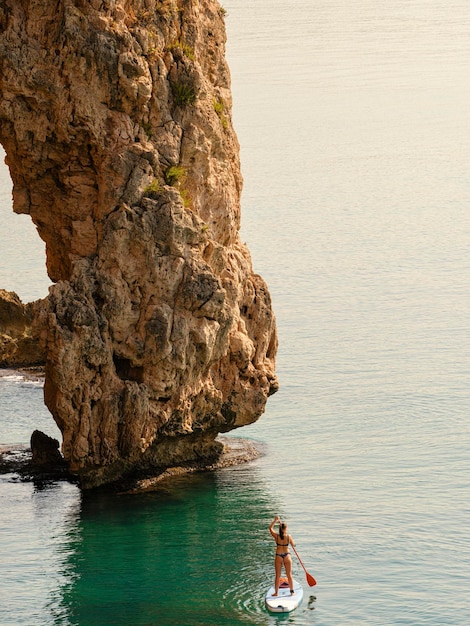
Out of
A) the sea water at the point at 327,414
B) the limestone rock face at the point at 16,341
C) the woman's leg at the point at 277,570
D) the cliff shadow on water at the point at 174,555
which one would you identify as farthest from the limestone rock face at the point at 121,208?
the limestone rock face at the point at 16,341

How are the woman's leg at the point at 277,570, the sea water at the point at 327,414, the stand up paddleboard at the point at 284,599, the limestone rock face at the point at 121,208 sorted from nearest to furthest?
the stand up paddleboard at the point at 284,599, the woman's leg at the point at 277,570, the sea water at the point at 327,414, the limestone rock face at the point at 121,208

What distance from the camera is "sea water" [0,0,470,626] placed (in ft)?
114

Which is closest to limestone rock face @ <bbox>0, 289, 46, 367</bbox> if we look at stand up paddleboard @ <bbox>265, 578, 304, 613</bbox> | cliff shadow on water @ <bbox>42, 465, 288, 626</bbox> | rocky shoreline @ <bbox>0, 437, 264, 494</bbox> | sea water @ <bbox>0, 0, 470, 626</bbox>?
sea water @ <bbox>0, 0, 470, 626</bbox>

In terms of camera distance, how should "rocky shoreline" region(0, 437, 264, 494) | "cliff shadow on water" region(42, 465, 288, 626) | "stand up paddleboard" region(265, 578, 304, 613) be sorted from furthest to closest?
"rocky shoreline" region(0, 437, 264, 494)
"cliff shadow on water" region(42, 465, 288, 626)
"stand up paddleboard" region(265, 578, 304, 613)

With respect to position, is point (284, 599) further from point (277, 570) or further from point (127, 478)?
point (127, 478)

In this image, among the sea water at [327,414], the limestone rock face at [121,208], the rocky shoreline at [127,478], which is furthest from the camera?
the rocky shoreline at [127,478]

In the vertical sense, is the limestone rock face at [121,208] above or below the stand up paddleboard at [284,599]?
above

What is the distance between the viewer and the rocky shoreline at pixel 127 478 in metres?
41.2

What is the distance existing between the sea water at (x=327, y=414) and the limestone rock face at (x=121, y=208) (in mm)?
3050

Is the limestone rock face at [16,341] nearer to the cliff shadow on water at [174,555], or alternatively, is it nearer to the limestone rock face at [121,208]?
the cliff shadow on water at [174,555]

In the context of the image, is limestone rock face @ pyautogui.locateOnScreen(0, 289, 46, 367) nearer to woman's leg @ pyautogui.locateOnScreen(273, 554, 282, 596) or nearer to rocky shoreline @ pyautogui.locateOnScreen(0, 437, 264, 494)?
rocky shoreline @ pyautogui.locateOnScreen(0, 437, 264, 494)

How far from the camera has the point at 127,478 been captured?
136ft

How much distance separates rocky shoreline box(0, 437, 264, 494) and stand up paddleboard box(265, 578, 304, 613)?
26.9 ft

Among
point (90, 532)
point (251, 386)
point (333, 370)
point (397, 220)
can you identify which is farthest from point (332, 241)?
point (90, 532)
